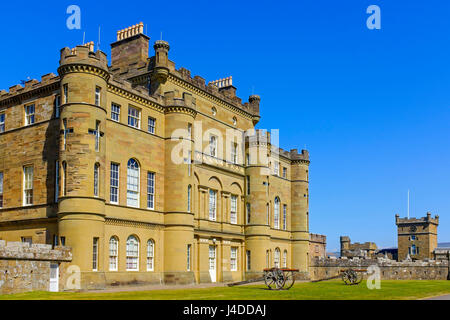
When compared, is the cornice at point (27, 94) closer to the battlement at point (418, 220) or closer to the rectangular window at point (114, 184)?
the rectangular window at point (114, 184)

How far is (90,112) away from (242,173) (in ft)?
64.3

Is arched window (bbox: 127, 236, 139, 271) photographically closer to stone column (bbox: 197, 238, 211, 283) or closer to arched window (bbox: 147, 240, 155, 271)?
arched window (bbox: 147, 240, 155, 271)

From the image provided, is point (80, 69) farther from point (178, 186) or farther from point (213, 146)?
point (213, 146)

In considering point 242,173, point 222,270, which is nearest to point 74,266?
point 222,270

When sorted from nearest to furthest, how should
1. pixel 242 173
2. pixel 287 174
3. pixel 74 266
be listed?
pixel 74 266, pixel 242 173, pixel 287 174

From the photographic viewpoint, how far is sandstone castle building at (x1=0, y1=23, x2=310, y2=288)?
A: 108ft

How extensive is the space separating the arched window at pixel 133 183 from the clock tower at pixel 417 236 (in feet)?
249

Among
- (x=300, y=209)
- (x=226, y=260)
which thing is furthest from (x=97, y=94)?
(x=300, y=209)

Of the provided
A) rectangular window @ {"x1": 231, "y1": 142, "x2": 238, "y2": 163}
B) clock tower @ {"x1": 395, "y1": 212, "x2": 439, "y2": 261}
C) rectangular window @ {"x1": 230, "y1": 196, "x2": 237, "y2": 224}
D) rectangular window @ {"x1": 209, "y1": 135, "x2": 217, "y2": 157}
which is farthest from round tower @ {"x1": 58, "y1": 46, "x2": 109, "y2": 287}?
clock tower @ {"x1": 395, "y1": 212, "x2": 439, "y2": 261}

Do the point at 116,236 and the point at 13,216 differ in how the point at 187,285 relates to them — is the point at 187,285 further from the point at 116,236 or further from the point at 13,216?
the point at 13,216

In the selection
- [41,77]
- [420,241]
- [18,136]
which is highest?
[41,77]

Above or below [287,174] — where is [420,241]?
below

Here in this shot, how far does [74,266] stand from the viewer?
31.3 metres

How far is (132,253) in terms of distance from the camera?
36.8 meters
